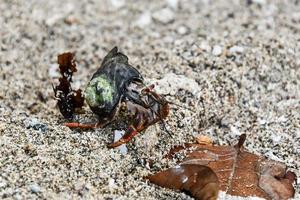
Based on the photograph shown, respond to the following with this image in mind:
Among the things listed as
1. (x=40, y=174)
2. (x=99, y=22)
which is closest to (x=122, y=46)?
(x=99, y=22)

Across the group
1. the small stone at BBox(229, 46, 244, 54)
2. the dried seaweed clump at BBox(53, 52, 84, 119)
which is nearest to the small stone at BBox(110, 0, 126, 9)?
the small stone at BBox(229, 46, 244, 54)

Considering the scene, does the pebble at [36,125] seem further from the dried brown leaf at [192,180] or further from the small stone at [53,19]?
the small stone at [53,19]

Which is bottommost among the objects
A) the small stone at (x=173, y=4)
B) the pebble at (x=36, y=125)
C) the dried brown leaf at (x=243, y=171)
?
the dried brown leaf at (x=243, y=171)

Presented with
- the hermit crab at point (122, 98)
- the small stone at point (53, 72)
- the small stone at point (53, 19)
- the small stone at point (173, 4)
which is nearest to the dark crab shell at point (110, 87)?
the hermit crab at point (122, 98)

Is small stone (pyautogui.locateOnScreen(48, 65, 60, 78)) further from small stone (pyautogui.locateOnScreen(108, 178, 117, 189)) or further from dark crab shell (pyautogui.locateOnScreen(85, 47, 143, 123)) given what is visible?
small stone (pyautogui.locateOnScreen(108, 178, 117, 189))

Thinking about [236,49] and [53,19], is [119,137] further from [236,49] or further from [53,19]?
[53,19]

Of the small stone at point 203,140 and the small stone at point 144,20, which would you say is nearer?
the small stone at point 203,140

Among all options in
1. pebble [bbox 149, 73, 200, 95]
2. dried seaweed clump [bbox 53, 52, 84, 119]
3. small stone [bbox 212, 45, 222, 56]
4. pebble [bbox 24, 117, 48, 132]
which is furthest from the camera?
small stone [bbox 212, 45, 222, 56]

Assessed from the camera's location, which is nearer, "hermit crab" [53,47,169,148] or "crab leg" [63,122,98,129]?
"hermit crab" [53,47,169,148]
